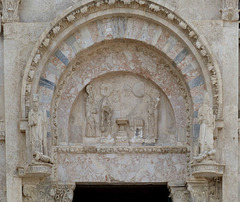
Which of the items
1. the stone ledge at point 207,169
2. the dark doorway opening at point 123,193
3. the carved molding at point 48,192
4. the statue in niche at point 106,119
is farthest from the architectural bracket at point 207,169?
the dark doorway opening at point 123,193

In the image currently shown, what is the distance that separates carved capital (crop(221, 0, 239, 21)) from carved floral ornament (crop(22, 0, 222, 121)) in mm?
589

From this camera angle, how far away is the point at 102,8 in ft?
45.2

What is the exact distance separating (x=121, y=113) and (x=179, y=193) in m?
1.77

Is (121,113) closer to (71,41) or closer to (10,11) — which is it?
(71,41)

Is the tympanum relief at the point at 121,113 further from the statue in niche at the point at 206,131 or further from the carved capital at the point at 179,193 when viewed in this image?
the statue in niche at the point at 206,131

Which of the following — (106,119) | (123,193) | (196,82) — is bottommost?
(123,193)

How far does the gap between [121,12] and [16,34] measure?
73.3 inches

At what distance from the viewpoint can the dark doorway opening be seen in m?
17.4

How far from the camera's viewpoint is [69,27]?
1378cm

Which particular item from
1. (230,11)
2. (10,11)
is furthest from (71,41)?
(230,11)

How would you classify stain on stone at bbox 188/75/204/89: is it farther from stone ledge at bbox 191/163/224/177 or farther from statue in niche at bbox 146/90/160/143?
stone ledge at bbox 191/163/224/177

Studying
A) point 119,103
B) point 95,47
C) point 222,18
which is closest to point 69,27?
point 95,47

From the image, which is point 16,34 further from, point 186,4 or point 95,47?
point 186,4

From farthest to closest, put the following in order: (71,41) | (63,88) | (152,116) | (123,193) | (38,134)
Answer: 1. (123,193)
2. (152,116)
3. (63,88)
4. (71,41)
5. (38,134)
